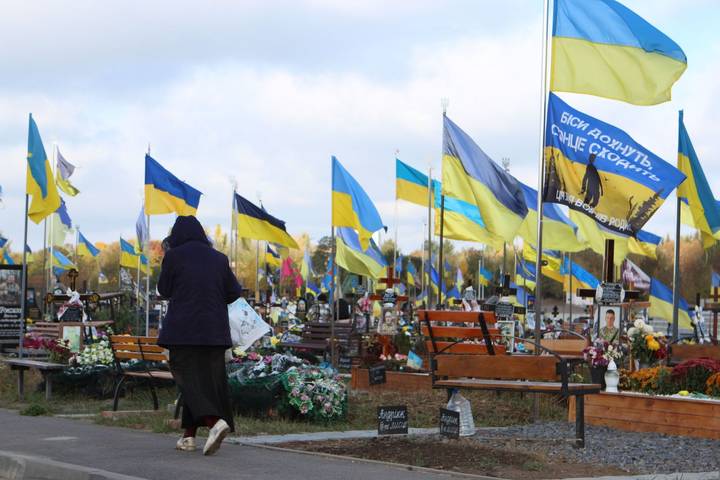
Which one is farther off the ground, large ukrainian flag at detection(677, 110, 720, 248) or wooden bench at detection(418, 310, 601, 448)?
large ukrainian flag at detection(677, 110, 720, 248)

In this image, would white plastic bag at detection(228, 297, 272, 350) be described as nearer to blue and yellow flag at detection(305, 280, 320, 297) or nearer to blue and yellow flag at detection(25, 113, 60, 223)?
blue and yellow flag at detection(25, 113, 60, 223)

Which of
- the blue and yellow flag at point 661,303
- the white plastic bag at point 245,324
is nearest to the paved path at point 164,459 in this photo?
the white plastic bag at point 245,324

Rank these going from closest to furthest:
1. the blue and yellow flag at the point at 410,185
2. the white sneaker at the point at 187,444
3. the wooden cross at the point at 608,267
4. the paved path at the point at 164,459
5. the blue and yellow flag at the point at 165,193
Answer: the paved path at the point at 164,459 → the white sneaker at the point at 187,444 → the wooden cross at the point at 608,267 → the blue and yellow flag at the point at 165,193 → the blue and yellow flag at the point at 410,185

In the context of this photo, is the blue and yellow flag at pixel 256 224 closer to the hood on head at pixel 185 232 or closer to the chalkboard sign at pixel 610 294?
the chalkboard sign at pixel 610 294

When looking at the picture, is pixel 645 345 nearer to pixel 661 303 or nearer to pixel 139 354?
pixel 139 354

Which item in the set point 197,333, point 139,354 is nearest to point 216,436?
point 197,333

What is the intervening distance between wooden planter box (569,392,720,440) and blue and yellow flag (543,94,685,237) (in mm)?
2503

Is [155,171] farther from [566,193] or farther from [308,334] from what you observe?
[566,193]

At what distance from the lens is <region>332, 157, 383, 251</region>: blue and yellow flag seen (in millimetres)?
25484

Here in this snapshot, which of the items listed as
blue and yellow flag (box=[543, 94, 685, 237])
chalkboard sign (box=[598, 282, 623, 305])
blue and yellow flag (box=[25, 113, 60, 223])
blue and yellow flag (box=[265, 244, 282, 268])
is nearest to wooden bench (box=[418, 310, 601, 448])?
blue and yellow flag (box=[543, 94, 685, 237])

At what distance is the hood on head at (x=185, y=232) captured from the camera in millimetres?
10078

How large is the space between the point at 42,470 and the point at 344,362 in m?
15.9

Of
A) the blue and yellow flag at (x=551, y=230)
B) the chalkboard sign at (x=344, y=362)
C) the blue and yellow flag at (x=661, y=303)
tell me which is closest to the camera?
the chalkboard sign at (x=344, y=362)

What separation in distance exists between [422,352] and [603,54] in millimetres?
9952
